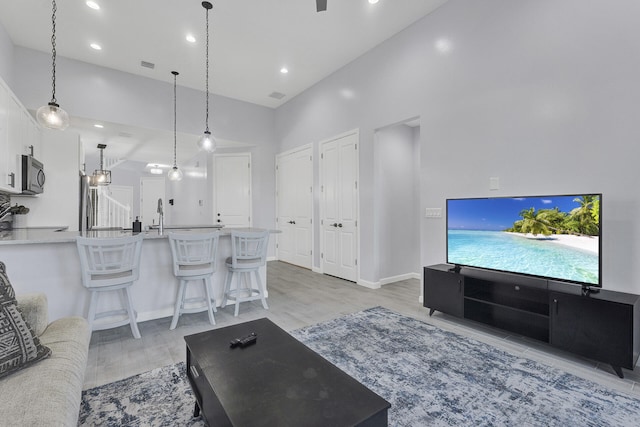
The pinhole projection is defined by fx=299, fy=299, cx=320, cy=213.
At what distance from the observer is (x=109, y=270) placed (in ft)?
8.48

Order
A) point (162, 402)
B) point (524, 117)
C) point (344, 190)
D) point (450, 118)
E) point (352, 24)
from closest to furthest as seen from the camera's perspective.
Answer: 1. point (162, 402)
2. point (524, 117)
3. point (450, 118)
4. point (352, 24)
5. point (344, 190)

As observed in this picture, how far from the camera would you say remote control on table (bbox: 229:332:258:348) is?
1.59m

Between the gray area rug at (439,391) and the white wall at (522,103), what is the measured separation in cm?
112

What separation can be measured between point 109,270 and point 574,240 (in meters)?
3.90

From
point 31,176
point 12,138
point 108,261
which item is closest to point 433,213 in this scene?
point 108,261

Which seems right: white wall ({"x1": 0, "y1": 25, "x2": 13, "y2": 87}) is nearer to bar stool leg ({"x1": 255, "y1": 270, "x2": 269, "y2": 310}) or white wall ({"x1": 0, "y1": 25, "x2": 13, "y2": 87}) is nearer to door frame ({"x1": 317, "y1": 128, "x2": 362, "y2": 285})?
bar stool leg ({"x1": 255, "y1": 270, "x2": 269, "y2": 310})

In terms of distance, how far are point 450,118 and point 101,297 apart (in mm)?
4250

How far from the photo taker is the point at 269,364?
142 cm

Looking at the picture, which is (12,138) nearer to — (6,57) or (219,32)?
(6,57)

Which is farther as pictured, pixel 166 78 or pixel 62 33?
pixel 166 78

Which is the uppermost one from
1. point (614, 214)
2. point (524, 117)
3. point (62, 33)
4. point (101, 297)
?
point (62, 33)

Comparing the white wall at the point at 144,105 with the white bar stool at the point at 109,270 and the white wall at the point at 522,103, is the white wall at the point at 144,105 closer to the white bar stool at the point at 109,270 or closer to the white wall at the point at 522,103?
the white wall at the point at 522,103

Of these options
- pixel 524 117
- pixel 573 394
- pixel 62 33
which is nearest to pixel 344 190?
pixel 524 117

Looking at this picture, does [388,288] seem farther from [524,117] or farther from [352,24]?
[352,24]
